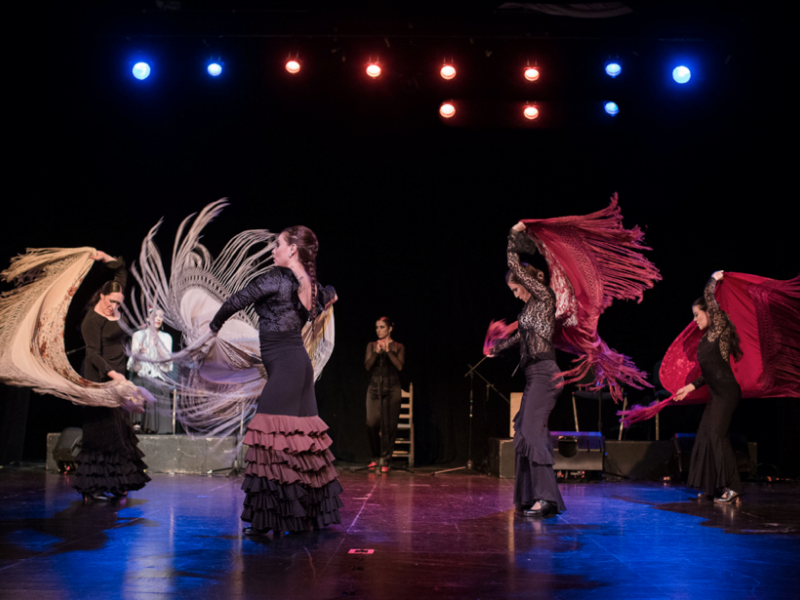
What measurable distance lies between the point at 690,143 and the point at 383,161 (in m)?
3.88

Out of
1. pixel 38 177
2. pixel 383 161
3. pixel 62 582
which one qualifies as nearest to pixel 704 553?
pixel 62 582

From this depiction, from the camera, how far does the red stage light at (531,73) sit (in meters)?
8.19

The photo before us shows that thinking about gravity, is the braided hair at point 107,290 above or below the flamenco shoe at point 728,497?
above

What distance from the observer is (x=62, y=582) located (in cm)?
286

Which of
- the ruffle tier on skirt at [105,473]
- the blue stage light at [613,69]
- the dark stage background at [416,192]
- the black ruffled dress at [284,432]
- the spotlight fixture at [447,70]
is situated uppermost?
the blue stage light at [613,69]

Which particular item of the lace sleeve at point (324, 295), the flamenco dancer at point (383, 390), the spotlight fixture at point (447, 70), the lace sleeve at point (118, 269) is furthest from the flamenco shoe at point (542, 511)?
the spotlight fixture at point (447, 70)

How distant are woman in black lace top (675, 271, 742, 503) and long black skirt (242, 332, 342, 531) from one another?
3410 mm

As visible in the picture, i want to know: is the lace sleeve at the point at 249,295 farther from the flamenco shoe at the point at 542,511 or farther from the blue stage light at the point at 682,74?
the blue stage light at the point at 682,74

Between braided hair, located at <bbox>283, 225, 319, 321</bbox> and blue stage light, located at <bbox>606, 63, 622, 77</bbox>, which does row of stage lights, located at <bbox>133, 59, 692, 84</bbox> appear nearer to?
blue stage light, located at <bbox>606, 63, 622, 77</bbox>

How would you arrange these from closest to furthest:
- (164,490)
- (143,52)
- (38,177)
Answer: (164,490), (143,52), (38,177)

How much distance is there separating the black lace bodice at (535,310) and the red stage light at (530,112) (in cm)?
408

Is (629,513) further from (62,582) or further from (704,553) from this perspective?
(62,582)

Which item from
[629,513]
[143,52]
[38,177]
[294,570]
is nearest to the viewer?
[294,570]

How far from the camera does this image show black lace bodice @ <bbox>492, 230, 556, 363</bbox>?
492cm
